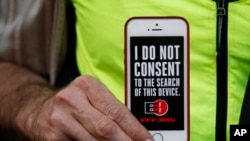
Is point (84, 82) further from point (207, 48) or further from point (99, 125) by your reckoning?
point (207, 48)

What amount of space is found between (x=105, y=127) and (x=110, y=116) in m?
0.02

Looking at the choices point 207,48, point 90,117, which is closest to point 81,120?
point 90,117

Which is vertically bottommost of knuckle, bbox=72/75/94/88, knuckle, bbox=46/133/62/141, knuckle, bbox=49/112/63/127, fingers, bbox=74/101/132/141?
knuckle, bbox=46/133/62/141

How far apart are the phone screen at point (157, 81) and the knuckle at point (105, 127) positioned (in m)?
0.06

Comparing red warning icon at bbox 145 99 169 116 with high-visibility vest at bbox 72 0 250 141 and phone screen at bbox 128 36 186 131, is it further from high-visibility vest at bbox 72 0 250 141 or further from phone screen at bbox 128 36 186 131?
high-visibility vest at bbox 72 0 250 141

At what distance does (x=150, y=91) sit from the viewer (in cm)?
92

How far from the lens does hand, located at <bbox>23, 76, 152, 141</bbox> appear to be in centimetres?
87

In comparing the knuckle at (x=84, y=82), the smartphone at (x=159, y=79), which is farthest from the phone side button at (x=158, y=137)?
the knuckle at (x=84, y=82)

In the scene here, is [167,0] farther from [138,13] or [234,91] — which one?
[234,91]

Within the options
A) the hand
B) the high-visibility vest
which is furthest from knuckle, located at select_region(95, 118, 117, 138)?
the high-visibility vest

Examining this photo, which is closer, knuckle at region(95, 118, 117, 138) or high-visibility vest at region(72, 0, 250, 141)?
knuckle at region(95, 118, 117, 138)

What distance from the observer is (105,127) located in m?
0.87

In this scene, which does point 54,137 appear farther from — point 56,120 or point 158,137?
point 158,137

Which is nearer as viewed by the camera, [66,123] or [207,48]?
[66,123]
